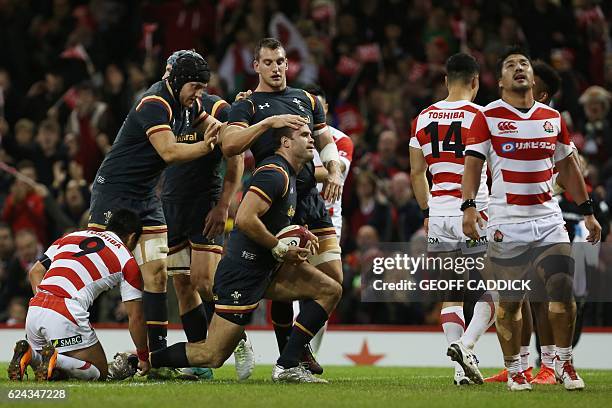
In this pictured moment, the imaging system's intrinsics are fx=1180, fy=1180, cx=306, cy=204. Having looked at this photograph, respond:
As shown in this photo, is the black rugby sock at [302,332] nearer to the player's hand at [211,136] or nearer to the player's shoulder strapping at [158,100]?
the player's hand at [211,136]

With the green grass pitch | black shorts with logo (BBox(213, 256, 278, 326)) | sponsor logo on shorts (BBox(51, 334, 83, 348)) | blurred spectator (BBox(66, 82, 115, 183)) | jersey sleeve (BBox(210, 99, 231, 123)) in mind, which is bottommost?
the green grass pitch

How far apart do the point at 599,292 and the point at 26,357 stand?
675cm

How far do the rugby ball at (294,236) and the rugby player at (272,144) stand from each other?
0.77 meters

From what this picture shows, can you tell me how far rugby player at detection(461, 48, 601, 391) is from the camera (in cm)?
834

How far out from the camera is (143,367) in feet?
30.4

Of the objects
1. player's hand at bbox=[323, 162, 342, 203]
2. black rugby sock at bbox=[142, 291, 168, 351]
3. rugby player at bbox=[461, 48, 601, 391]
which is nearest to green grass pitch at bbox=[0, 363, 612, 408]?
rugby player at bbox=[461, 48, 601, 391]

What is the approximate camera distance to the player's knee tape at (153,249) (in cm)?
962

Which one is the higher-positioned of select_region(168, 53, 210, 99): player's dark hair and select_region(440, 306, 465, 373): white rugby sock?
select_region(168, 53, 210, 99): player's dark hair

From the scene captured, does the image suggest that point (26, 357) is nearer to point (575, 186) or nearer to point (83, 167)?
point (575, 186)

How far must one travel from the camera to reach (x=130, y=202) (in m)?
9.50

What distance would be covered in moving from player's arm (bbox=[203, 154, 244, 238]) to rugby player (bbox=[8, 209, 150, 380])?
0.90 m

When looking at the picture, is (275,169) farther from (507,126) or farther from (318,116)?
(507,126)

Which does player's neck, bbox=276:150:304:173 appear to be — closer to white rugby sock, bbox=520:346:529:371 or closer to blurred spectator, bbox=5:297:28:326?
white rugby sock, bbox=520:346:529:371

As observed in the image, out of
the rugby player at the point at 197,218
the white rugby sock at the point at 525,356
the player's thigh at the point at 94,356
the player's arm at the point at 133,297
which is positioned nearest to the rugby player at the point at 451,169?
the white rugby sock at the point at 525,356
